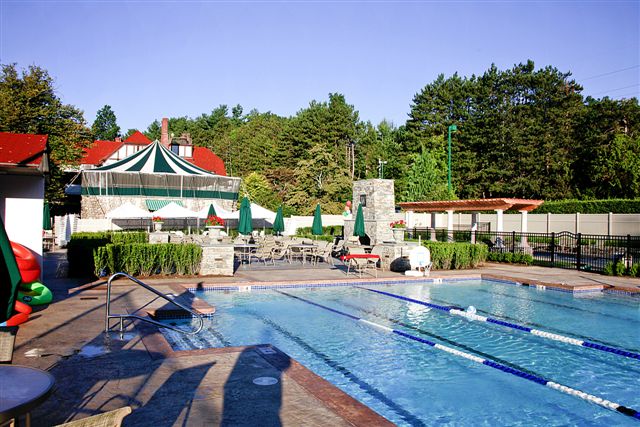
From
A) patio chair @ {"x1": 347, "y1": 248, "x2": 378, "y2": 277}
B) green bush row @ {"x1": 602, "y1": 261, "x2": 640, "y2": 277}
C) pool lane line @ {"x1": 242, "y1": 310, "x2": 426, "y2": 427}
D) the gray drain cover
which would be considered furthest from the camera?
green bush row @ {"x1": 602, "y1": 261, "x2": 640, "y2": 277}

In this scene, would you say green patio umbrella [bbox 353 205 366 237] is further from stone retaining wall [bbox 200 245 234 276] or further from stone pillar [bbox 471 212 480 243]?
stone retaining wall [bbox 200 245 234 276]

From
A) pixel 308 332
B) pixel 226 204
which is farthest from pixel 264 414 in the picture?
pixel 226 204

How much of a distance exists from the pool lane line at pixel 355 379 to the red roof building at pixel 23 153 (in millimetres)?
5057

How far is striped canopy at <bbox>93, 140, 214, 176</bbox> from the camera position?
35.0m

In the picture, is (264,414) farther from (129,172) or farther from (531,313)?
(129,172)

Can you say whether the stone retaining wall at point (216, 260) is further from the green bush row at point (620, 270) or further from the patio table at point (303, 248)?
the green bush row at point (620, 270)

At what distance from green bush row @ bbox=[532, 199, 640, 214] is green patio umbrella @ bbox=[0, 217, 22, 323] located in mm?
34095

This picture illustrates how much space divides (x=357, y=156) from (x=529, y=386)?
5502 cm

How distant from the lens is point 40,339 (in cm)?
737

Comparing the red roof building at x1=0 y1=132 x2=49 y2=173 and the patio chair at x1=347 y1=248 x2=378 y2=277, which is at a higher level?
the red roof building at x1=0 y1=132 x2=49 y2=173

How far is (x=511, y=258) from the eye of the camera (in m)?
21.7

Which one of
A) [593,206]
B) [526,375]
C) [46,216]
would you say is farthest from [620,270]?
[46,216]

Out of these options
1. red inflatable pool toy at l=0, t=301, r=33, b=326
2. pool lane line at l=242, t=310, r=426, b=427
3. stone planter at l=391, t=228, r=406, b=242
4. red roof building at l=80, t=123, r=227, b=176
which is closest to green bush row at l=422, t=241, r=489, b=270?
stone planter at l=391, t=228, r=406, b=242

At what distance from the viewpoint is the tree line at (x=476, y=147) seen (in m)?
41.4
